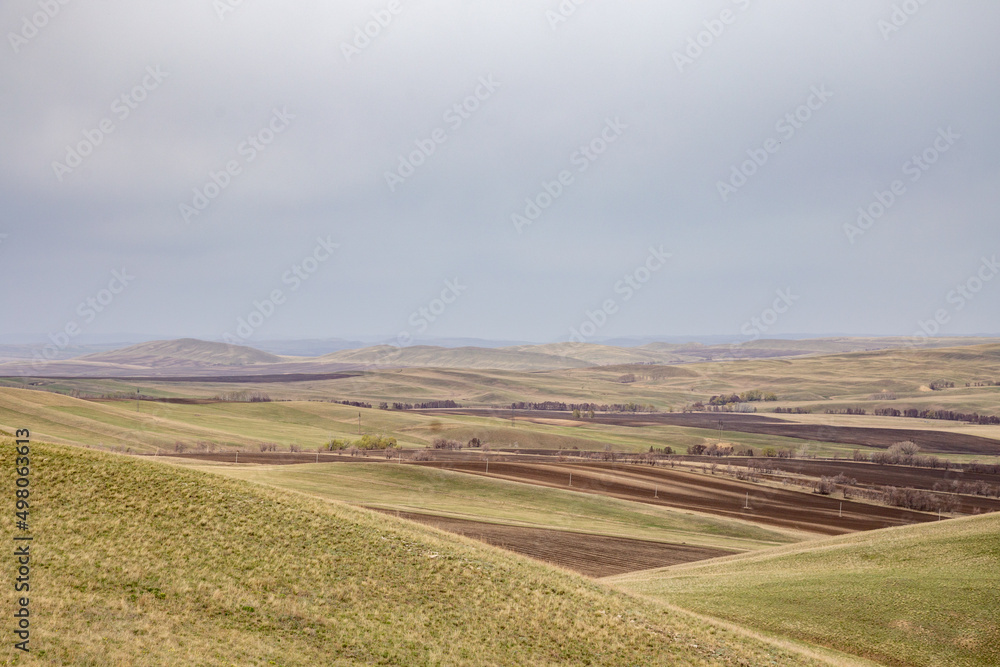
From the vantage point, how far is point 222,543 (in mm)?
23438

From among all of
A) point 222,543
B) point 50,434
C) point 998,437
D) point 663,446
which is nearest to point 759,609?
point 222,543

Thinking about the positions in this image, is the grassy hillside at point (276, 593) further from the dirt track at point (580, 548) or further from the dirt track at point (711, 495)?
the dirt track at point (711, 495)

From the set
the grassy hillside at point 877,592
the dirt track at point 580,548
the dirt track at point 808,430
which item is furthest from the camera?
the dirt track at point 808,430

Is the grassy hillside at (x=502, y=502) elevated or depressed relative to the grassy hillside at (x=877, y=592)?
depressed

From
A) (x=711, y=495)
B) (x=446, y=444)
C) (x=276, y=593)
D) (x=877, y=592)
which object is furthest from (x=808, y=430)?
(x=276, y=593)

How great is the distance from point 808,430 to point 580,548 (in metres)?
126

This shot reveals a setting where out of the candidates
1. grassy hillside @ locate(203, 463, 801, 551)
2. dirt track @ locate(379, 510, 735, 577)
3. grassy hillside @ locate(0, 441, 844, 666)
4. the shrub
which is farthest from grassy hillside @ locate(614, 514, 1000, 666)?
the shrub

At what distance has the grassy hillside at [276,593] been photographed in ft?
59.1

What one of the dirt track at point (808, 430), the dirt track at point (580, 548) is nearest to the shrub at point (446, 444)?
the dirt track at point (808, 430)

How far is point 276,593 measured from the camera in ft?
69.5

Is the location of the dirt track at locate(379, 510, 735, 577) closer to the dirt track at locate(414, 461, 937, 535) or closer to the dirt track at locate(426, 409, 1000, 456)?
the dirt track at locate(414, 461, 937, 535)

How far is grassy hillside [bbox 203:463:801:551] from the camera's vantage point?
182ft

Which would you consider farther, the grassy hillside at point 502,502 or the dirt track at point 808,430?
the dirt track at point 808,430

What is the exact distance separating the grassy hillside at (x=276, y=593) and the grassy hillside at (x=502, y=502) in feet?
85.9
